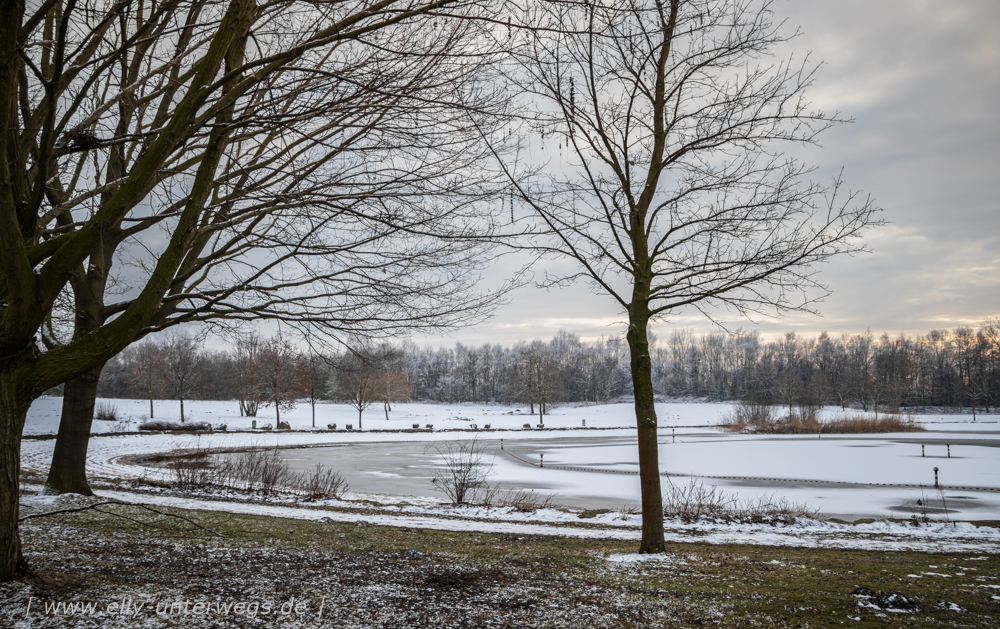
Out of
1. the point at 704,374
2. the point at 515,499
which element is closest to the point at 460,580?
the point at 515,499

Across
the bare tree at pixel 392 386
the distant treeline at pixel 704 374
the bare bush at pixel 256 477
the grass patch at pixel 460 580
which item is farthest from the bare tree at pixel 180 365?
the grass patch at pixel 460 580

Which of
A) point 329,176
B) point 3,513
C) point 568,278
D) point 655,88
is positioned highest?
point 655,88

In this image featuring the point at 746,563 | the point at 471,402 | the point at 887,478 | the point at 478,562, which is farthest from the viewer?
the point at 471,402

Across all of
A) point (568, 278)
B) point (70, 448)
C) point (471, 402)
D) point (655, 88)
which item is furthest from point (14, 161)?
point (471, 402)

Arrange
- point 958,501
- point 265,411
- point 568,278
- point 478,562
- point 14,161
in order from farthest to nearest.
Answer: point 265,411, point 958,501, point 568,278, point 478,562, point 14,161

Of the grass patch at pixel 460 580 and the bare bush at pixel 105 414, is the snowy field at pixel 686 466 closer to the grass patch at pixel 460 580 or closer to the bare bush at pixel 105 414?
the bare bush at pixel 105 414

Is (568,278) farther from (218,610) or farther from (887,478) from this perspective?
(887,478)

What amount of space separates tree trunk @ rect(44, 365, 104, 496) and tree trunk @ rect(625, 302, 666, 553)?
9.54m

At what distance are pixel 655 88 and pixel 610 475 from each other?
1668 cm

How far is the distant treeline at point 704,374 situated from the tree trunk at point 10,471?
159 feet

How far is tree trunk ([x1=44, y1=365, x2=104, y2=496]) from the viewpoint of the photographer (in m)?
10.6

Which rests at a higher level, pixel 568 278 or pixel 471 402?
pixel 568 278

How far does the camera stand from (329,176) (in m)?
7.61

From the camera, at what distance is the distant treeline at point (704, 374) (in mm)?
76938
